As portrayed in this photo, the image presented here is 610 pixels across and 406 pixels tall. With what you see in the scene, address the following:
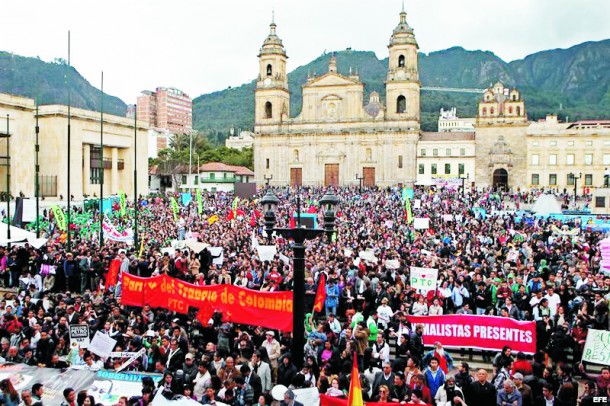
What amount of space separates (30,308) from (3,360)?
96.6 inches

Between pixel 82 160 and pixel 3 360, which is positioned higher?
pixel 82 160

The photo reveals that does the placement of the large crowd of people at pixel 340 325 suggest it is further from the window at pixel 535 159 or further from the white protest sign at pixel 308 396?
the window at pixel 535 159

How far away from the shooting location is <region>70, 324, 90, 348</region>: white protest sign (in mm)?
→ 10062

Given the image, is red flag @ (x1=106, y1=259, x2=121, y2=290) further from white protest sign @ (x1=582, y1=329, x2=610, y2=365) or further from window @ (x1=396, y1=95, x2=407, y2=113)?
window @ (x1=396, y1=95, x2=407, y2=113)

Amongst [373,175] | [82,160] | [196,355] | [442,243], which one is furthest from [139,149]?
[196,355]

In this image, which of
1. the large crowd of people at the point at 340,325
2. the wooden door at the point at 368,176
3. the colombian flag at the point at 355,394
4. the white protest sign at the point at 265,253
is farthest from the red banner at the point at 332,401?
the wooden door at the point at 368,176

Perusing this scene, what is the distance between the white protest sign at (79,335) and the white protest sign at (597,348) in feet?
27.0

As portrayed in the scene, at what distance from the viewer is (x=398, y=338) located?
1045cm

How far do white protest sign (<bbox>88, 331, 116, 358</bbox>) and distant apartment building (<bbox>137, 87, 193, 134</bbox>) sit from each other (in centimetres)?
17633

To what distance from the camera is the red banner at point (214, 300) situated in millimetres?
10883

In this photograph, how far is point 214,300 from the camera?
11.7 m

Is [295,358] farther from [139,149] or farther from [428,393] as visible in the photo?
[139,149]

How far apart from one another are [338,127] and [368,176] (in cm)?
647

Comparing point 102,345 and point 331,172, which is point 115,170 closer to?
point 331,172
